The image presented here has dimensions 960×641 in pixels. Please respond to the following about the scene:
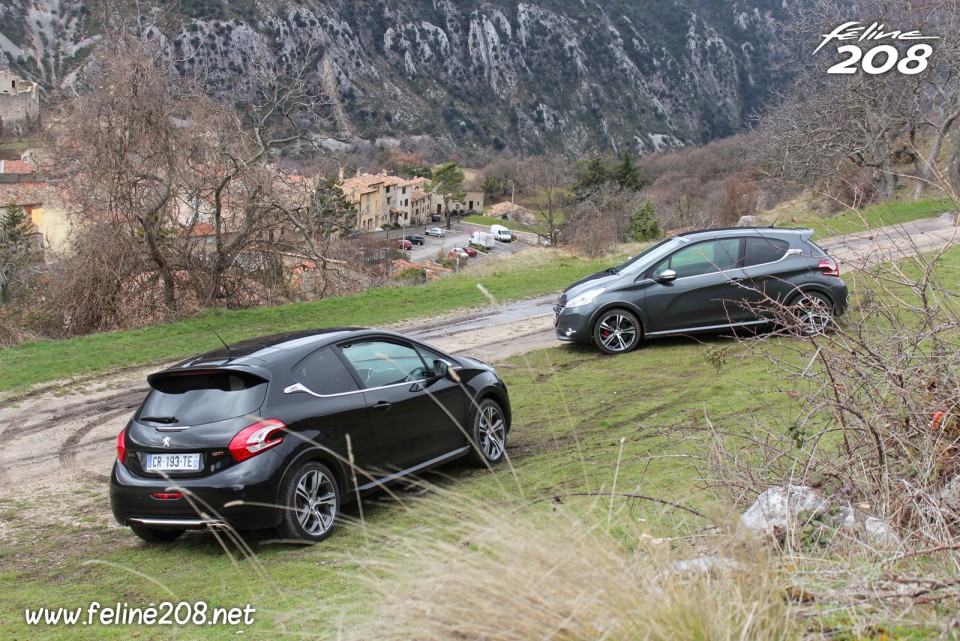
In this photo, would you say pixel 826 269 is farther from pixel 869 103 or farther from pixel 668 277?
pixel 869 103

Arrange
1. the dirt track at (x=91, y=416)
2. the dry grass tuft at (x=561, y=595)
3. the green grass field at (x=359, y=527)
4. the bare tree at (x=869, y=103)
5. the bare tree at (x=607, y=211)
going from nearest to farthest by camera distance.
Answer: the dry grass tuft at (x=561, y=595) → the green grass field at (x=359, y=527) → the dirt track at (x=91, y=416) → the bare tree at (x=869, y=103) → the bare tree at (x=607, y=211)

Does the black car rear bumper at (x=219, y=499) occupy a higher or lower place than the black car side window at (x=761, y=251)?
lower

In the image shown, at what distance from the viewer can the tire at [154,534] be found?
6.85 meters

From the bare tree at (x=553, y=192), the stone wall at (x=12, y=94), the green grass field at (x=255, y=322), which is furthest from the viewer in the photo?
the stone wall at (x=12, y=94)

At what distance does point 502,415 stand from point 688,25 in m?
168

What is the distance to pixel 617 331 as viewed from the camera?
42.9 feet

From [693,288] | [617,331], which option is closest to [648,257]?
[693,288]

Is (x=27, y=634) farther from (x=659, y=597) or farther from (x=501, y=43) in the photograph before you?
(x=501, y=43)

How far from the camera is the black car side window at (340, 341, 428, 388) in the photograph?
7.53m

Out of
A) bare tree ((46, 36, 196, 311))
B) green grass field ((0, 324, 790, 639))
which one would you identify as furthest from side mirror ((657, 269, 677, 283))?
bare tree ((46, 36, 196, 311))

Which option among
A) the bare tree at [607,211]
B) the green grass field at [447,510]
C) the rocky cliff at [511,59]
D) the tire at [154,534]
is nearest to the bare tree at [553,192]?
the bare tree at [607,211]

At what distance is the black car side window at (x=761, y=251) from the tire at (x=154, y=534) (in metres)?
9.02

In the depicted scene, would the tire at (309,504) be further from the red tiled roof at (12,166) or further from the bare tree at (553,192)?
the red tiled roof at (12,166)

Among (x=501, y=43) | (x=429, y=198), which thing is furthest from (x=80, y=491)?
(x=501, y=43)
